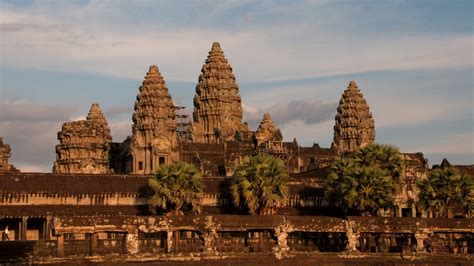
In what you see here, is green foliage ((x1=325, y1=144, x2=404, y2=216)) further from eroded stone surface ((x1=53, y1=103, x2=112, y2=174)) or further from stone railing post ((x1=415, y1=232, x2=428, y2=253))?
eroded stone surface ((x1=53, y1=103, x2=112, y2=174))

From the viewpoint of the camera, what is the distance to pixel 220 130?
152m

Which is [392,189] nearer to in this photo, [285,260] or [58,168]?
[285,260]

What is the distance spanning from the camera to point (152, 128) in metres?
128

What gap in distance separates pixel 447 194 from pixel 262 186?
46.2 ft

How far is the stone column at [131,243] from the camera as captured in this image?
56375 millimetres

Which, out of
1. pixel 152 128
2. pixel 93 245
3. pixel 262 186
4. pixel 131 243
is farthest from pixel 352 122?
pixel 93 245

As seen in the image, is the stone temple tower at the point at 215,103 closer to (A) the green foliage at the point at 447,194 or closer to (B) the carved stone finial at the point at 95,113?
(B) the carved stone finial at the point at 95,113

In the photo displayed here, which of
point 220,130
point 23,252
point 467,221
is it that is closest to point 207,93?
point 220,130

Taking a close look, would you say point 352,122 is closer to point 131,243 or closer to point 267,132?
point 267,132

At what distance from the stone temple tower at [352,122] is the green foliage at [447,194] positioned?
74885 mm

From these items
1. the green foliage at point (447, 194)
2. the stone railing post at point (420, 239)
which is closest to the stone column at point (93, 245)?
the stone railing post at point (420, 239)

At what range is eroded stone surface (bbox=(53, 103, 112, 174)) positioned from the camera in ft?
395

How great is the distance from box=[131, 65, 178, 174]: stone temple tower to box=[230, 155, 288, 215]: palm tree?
48.3 m

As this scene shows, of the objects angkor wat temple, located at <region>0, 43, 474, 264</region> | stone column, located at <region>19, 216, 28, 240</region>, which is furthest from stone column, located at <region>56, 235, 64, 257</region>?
stone column, located at <region>19, 216, 28, 240</region>
